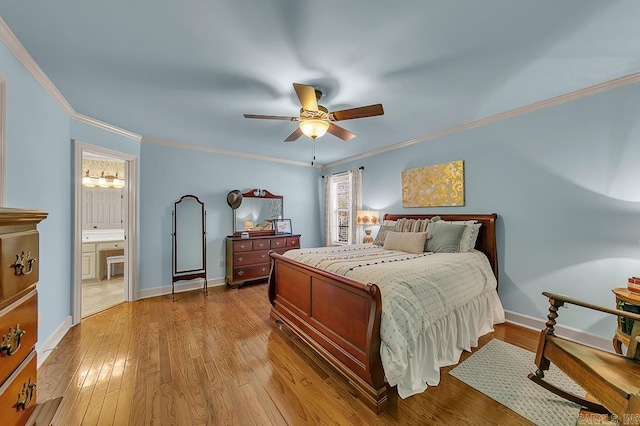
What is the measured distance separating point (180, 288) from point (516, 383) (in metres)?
4.42

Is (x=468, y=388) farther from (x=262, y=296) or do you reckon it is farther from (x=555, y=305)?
(x=262, y=296)

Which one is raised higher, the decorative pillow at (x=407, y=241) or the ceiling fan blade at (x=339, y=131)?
the ceiling fan blade at (x=339, y=131)

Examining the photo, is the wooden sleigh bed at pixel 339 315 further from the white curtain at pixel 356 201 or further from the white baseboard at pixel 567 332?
the white curtain at pixel 356 201

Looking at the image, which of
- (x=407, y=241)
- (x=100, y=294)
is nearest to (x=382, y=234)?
(x=407, y=241)

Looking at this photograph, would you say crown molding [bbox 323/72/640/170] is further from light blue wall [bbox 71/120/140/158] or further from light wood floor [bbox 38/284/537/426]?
light blue wall [bbox 71/120/140/158]

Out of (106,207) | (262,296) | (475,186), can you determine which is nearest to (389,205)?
(475,186)

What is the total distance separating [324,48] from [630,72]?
268 cm

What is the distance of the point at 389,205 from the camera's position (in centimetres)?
439

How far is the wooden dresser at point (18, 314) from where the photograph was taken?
0.79m

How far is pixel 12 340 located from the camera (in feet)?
2.71

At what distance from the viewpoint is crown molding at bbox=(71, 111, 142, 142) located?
2911mm

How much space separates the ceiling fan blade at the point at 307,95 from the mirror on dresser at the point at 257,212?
292cm

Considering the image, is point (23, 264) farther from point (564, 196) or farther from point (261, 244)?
point (564, 196)

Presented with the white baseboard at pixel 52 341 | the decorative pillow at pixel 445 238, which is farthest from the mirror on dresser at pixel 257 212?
the decorative pillow at pixel 445 238
